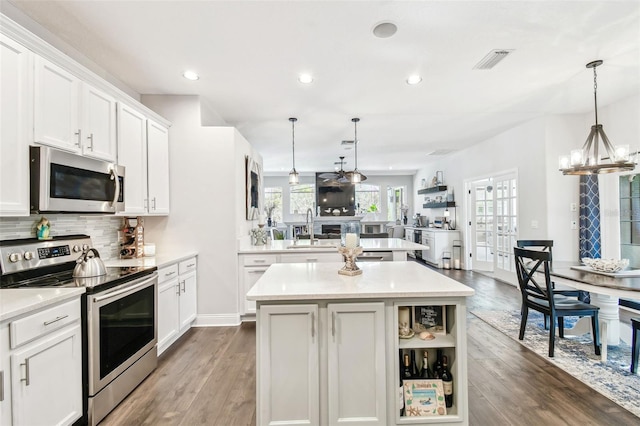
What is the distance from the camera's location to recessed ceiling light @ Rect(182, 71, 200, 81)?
3.07 m

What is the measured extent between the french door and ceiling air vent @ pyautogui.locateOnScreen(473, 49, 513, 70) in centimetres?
306

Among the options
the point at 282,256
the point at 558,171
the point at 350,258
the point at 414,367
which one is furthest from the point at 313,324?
the point at 558,171

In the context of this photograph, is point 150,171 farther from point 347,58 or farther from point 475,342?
point 475,342

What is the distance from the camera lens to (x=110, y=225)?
307 centimetres

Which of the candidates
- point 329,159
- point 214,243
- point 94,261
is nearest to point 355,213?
point 329,159

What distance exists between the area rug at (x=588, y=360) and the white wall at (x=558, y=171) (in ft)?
4.81

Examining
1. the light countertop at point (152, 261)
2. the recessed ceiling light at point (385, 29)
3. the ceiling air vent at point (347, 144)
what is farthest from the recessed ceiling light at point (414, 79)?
the light countertop at point (152, 261)

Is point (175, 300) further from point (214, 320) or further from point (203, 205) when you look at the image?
point (203, 205)

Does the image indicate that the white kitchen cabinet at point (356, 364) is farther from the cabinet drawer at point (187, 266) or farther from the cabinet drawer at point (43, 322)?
the cabinet drawer at point (187, 266)

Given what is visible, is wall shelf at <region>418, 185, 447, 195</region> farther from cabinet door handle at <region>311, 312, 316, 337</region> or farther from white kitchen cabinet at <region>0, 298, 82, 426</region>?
white kitchen cabinet at <region>0, 298, 82, 426</region>

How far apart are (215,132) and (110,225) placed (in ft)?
5.01

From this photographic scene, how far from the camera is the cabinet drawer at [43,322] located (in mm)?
1443

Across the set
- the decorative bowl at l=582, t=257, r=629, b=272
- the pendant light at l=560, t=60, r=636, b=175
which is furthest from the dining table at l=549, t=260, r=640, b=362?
the pendant light at l=560, t=60, r=636, b=175

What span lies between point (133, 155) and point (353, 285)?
8.14 feet
